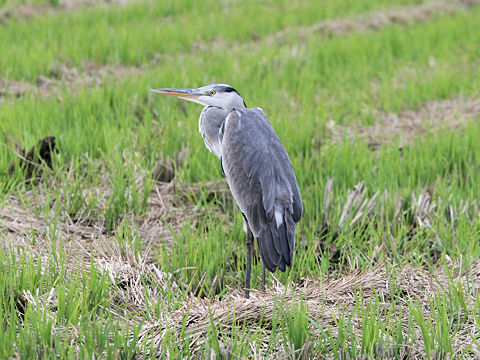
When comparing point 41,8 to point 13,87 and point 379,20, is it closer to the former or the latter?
point 13,87

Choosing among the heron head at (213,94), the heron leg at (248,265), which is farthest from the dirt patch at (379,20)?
the heron leg at (248,265)

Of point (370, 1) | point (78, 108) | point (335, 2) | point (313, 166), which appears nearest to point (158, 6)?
point (335, 2)

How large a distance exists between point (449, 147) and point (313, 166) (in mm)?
1050

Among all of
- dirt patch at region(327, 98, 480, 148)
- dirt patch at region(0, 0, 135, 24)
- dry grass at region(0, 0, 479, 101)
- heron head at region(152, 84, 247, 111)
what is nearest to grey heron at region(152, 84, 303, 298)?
heron head at region(152, 84, 247, 111)

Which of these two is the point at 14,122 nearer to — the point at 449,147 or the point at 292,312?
the point at 292,312

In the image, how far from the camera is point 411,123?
5652 millimetres

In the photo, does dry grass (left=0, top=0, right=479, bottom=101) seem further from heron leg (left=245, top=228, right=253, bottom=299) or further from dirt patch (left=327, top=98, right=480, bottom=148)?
heron leg (left=245, top=228, right=253, bottom=299)

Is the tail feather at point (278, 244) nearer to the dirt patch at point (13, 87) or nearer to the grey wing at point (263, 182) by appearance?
the grey wing at point (263, 182)

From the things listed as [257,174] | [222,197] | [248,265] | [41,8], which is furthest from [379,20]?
[248,265]

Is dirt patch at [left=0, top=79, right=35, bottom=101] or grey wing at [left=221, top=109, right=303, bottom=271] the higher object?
dirt patch at [left=0, top=79, right=35, bottom=101]

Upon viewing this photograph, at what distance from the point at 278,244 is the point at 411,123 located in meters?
3.23

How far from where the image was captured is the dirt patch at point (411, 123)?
5188 millimetres

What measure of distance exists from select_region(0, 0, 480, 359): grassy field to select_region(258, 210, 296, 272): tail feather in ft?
0.52

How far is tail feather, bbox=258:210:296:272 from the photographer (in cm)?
280
